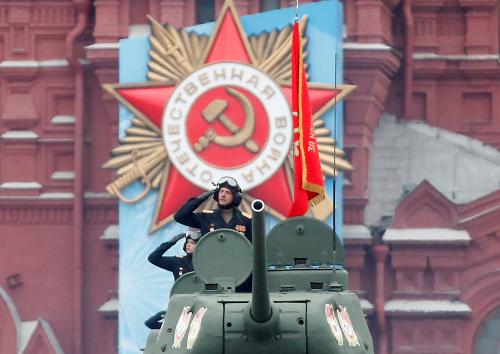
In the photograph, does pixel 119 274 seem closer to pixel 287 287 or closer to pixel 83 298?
pixel 83 298

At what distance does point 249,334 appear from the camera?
1279 centimetres

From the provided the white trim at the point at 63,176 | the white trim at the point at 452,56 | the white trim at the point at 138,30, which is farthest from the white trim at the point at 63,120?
the white trim at the point at 452,56

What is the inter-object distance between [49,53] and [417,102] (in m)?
5.49

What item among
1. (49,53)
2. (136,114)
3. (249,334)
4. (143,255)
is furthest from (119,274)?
(249,334)

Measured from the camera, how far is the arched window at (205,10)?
28156mm

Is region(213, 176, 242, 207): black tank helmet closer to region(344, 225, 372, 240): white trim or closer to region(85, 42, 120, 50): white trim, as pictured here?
region(344, 225, 372, 240): white trim

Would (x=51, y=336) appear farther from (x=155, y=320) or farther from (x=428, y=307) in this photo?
(x=155, y=320)

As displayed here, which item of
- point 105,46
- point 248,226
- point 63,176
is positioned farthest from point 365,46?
point 248,226

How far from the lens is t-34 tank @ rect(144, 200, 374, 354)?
12.7 meters

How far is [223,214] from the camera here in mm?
15250

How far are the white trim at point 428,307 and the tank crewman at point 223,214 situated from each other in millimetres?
12031

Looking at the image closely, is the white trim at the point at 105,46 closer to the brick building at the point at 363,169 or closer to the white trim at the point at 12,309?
the brick building at the point at 363,169

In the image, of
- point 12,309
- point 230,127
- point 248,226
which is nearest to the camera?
point 248,226

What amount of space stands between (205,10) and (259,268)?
16.2 m
